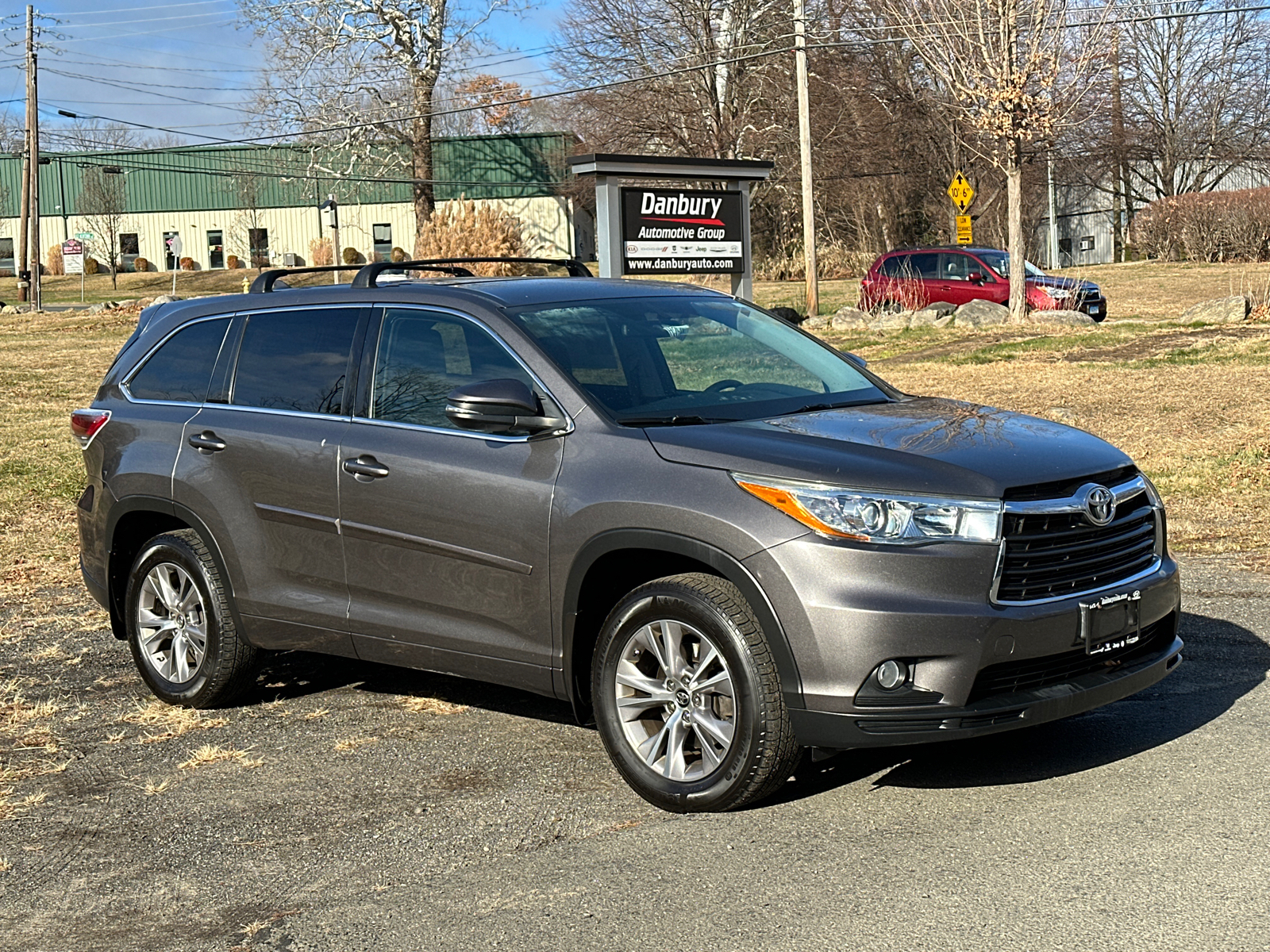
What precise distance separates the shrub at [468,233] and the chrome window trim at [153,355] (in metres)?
32.6

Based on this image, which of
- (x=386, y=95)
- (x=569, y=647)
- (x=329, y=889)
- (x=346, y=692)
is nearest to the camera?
(x=329, y=889)

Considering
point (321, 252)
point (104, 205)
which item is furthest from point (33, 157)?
point (104, 205)

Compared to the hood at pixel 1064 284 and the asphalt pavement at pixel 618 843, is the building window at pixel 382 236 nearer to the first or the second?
the hood at pixel 1064 284

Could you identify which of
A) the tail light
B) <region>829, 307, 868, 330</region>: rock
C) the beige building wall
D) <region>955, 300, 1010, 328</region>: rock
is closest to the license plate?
the tail light

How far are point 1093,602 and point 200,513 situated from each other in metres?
3.62

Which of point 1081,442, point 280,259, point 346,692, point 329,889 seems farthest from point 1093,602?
point 280,259

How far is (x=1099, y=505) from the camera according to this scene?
4727 mm

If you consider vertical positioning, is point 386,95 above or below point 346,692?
above

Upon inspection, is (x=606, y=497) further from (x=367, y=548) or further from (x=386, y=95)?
(x=386, y=95)

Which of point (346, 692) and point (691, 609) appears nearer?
point (691, 609)

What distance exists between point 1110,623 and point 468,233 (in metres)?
36.5

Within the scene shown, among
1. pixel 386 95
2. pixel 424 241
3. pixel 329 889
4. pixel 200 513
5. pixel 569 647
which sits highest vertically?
pixel 386 95

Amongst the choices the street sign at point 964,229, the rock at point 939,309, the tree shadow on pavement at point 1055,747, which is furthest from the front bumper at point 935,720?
the street sign at point 964,229

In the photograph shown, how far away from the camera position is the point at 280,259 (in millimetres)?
73875
